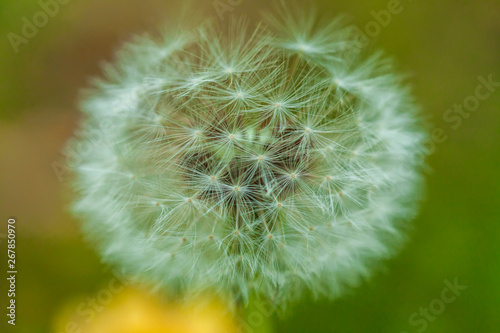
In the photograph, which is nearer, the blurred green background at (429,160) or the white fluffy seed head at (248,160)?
the white fluffy seed head at (248,160)

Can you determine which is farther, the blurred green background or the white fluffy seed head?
the blurred green background

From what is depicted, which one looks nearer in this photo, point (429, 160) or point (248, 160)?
point (248, 160)

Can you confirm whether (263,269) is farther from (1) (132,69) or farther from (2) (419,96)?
(2) (419,96)

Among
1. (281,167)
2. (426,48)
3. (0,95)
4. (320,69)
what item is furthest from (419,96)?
(0,95)
